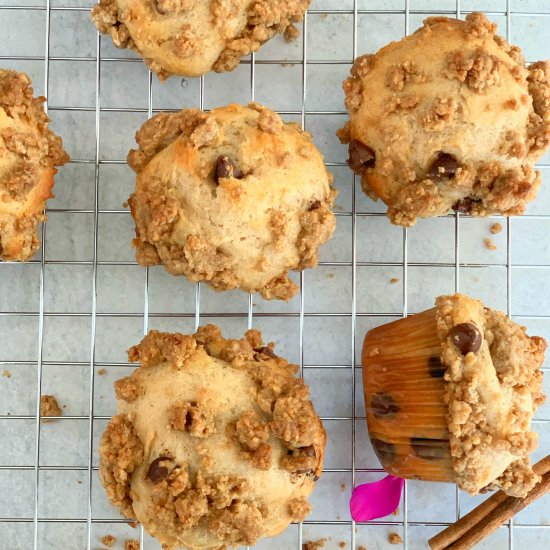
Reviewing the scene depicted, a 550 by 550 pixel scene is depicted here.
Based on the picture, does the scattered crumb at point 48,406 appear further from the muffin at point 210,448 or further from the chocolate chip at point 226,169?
the chocolate chip at point 226,169

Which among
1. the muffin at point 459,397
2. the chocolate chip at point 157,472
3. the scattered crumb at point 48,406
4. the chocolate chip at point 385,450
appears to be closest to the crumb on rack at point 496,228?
the muffin at point 459,397

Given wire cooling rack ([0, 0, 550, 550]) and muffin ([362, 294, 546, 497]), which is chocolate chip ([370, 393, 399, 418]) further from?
wire cooling rack ([0, 0, 550, 550])

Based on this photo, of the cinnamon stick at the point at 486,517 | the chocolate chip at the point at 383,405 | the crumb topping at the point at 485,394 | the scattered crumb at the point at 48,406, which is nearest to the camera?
the crumb topping at the point at 485,394

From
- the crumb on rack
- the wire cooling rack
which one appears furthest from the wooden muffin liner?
the crumb on rack

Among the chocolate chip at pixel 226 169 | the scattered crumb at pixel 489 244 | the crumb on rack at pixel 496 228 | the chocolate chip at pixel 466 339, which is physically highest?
the chocolate chip at pixel 226 169

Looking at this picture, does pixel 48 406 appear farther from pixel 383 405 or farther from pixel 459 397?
pixel 459 397

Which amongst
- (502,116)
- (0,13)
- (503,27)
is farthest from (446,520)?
(0,13)

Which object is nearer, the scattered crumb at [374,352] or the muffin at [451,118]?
the muffin at [451,118]
